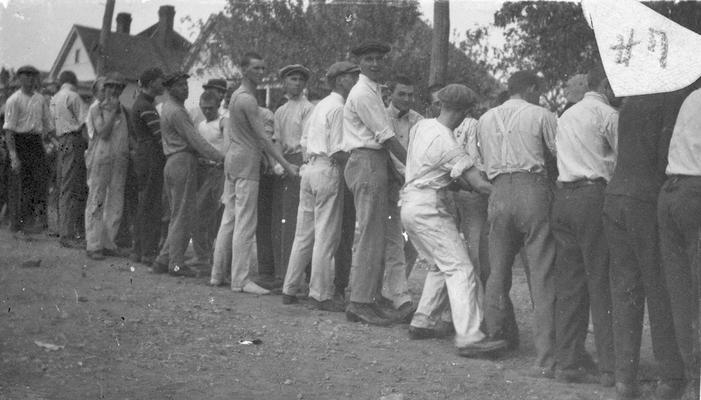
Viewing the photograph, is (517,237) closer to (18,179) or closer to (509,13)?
(509,13)

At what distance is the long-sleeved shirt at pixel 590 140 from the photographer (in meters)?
5.53

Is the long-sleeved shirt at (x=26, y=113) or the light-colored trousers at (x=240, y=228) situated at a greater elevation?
the long-sleeved shirt at (x=26, y=113)

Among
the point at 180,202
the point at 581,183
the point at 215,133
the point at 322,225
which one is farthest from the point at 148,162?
the point at 581,183

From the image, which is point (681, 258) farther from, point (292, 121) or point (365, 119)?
point (292, 121)

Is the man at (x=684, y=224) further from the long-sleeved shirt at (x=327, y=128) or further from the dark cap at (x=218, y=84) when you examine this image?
the dark cap at (x=218, y=84)

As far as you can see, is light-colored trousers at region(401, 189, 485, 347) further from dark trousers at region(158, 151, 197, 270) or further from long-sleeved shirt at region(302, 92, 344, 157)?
dark trousers at region(158, 151, 197, 270)

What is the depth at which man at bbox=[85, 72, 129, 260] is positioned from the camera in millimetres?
9672

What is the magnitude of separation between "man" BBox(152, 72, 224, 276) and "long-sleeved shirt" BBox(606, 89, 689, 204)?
4.73m

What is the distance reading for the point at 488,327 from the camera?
6.26 m

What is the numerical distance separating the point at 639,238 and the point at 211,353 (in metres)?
2.84

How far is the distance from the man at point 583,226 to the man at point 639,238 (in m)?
0.21

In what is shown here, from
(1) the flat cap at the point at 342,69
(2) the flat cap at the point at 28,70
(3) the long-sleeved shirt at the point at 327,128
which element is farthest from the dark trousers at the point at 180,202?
(2) the flat cap at the point at 28,70

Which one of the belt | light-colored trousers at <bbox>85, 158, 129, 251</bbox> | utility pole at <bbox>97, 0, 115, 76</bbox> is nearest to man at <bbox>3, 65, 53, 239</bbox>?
light-colored trousers at <bbox>85, 158, 129, 251</bbox>

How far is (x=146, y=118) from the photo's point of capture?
9273mm
